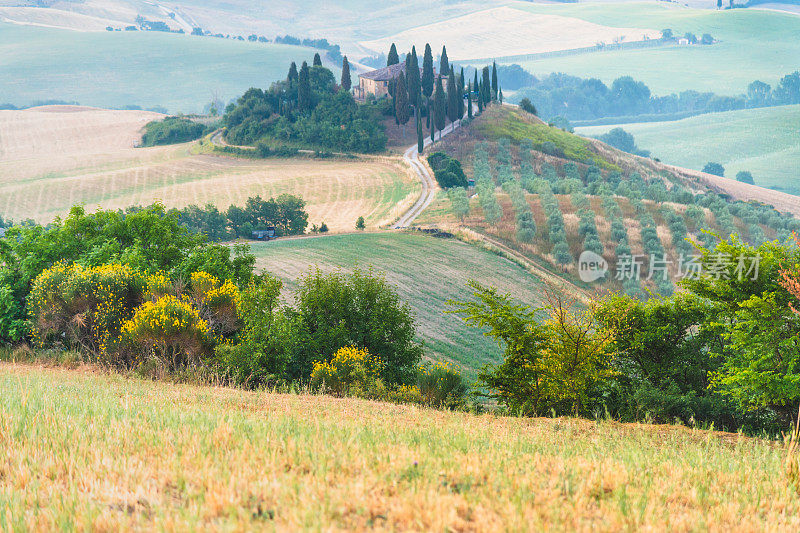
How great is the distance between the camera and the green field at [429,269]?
46219 mm

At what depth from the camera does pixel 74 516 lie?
529 centimetres

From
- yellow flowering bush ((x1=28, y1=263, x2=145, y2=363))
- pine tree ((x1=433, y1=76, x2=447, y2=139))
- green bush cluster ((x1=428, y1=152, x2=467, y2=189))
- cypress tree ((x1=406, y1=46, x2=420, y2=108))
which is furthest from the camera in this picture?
cypress tree ((x1=406, y1=46, x2=420, y2=108))

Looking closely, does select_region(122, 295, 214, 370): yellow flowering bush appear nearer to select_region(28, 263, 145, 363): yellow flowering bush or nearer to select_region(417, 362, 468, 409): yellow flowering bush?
select_region(28, 263, 145, 363): yellow flowering bush

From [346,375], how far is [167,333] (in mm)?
6117

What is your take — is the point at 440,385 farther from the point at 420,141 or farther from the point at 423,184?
the point at 420,141

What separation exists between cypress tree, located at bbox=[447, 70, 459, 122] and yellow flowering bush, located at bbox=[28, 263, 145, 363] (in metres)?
111

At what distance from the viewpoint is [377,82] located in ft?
480

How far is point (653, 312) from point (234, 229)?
69.5 metres

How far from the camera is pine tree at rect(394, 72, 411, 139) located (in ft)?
411

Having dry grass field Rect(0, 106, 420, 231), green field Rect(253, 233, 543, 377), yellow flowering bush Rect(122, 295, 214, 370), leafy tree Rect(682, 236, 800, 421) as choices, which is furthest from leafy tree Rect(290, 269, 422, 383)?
dry grass field Rect(0, 106, 420, 231)

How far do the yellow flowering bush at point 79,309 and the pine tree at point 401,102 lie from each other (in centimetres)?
10713

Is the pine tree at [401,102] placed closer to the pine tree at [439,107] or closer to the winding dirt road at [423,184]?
the pine tree at [439,107]

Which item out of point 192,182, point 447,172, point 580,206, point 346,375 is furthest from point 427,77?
point 346,375

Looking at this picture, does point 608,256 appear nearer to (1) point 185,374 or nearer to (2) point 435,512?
(1) point 185,374
